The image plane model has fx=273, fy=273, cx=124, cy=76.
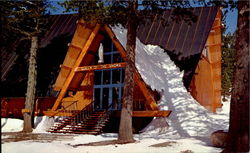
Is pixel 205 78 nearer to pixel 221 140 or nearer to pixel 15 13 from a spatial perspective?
pixel 221 140

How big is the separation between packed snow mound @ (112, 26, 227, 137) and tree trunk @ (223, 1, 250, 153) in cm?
584

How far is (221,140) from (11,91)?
17803 millimetres

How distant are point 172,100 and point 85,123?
5206 millimetres

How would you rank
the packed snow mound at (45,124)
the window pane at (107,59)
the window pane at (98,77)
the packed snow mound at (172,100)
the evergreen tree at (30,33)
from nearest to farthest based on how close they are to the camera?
the packed snow mound at (172,100), the evergreen tree at (30,33), the packed snow mound at (45,124), the window pane at (107,59), the window pane at (98,77)

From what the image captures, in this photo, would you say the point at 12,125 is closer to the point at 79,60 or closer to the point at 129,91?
the point at 79,60

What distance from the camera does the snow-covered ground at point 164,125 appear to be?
9.06 meters

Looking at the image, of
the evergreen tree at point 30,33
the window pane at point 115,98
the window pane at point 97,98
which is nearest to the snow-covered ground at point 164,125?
the evergreen tree at point 30,33

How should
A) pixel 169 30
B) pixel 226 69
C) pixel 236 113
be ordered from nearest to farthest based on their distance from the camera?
1. pixel 236 113
2. pixel 169 30
3. pixel 226 69

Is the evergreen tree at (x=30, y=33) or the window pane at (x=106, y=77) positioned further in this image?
the window pane at (x=106, y=77)

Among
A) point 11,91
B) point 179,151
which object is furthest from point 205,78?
point 11,91

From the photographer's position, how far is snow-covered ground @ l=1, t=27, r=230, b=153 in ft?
29.7

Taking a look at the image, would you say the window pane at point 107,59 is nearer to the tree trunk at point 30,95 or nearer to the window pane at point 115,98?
the window pane at point 115,98

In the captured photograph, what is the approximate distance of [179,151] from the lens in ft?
27.6

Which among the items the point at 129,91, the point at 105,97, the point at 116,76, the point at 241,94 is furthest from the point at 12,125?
the point at 241,94
